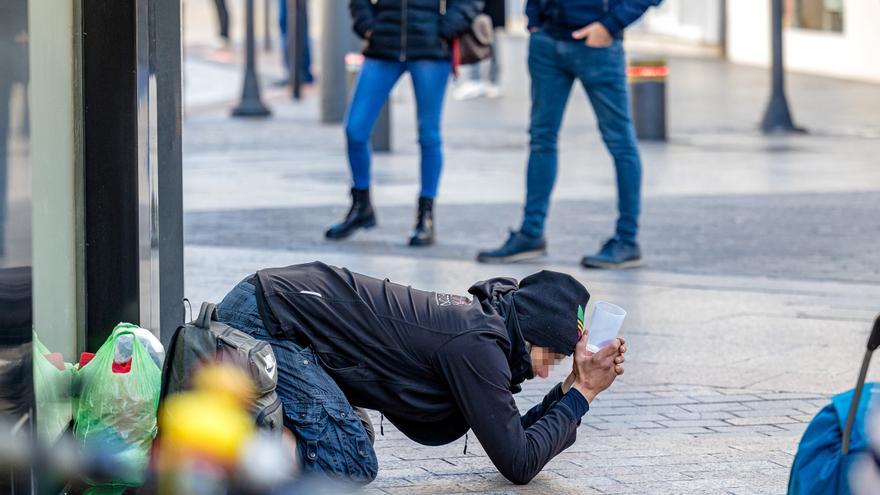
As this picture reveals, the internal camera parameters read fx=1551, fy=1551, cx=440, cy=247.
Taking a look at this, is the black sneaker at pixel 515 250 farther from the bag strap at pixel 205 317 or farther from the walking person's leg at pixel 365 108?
the bag strap at pixel 205 317

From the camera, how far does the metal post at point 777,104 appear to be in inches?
543

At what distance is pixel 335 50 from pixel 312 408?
10.8 meters

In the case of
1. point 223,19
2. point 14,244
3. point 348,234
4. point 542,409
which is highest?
point 223,19

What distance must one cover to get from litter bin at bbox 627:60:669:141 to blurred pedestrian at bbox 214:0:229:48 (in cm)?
1117

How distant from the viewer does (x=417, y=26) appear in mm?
7578

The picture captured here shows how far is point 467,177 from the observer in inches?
420

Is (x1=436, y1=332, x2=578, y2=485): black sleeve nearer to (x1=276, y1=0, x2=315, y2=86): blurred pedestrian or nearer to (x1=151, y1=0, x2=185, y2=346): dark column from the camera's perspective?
(x1=151, y1=0, x2=185, y2=346): dark column

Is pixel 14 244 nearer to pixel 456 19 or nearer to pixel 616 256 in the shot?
pixel 616 256

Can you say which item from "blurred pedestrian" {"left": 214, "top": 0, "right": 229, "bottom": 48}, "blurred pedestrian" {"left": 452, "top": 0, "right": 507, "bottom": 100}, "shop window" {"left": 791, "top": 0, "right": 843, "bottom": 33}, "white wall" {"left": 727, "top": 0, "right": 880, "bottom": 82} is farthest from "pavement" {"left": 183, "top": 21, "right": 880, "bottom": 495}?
"blurred pedestrian" {"left": 214, "top": 0, "right": 229, "bottom": 48}

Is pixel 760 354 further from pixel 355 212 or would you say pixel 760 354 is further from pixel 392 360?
pixel 355 212

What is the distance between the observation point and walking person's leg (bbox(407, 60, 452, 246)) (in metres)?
7.68

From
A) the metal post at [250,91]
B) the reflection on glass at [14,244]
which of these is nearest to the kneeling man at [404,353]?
the reflection on glass at [14,244]

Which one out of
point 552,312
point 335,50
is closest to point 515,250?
point 552,312

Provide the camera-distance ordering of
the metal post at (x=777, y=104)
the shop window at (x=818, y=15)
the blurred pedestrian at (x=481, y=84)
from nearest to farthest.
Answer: the metal post at (x=777, y=104)
the blurred pedestrian at (x=481, y=84)
the shop window at (x=818, y=15)
